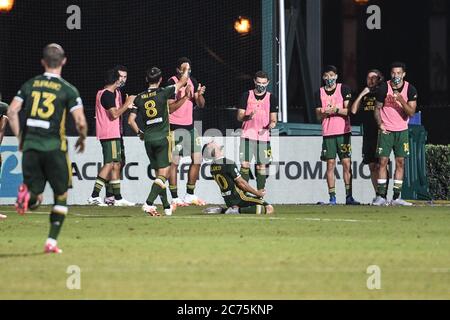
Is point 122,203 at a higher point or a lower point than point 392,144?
lower

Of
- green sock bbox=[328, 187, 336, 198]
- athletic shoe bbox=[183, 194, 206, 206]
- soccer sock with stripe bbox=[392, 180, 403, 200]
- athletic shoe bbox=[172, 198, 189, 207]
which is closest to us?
athletic shoe bbox=[172, 198, 189, 207]

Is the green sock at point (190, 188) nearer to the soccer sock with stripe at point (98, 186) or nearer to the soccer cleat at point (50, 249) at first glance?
the soccer sock with stripe at point (98, 186)

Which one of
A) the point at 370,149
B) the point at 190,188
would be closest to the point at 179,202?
the point at 190,188

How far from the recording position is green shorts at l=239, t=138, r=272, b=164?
19672 mm

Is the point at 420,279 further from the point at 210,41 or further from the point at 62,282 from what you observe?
the point at 210,41

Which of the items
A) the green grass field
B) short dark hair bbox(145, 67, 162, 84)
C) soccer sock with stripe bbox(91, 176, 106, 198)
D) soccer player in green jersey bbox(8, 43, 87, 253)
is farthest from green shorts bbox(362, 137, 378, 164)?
soccer player in green jersey bbox(8, 43, 87, 253)

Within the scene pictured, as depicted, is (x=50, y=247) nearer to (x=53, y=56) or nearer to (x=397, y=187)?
(x=53, y=56)

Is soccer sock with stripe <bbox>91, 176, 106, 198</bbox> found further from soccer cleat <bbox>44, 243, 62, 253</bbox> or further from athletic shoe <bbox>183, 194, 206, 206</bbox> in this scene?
soccer cleat <bbox>44, 243, 62, 253</bbox>

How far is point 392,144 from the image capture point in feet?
65.6

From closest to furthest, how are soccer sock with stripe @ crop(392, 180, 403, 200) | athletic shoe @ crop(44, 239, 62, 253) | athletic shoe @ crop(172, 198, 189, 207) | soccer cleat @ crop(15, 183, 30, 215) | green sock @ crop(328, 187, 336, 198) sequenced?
1. soccer cleat @ crop(15, 183, 30, 215)
2. athletic shoe @ crop(44, 239, 62, 253)
3. athletic shoe @ crop(172, 198, 189, 207)
4. soccer sock with stripe @ crop(392, 180, 403, 200)
5. green sock @ crop(328, 187, 336, 198)

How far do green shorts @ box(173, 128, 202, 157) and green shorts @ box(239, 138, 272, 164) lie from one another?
0.90 metres

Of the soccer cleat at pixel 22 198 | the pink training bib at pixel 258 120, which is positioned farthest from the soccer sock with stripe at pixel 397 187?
the soccer cleat at pixel 22 198

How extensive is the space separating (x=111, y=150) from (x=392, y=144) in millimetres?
4529

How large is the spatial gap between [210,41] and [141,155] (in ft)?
28.8
